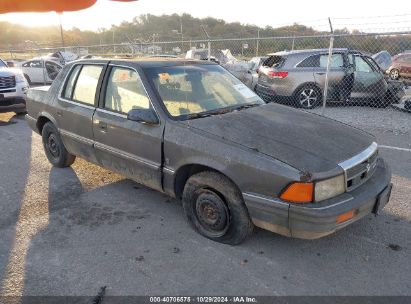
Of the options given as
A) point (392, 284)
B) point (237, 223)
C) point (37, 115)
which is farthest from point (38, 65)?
point (392, 284)

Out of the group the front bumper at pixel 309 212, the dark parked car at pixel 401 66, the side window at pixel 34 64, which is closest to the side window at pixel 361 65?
the front bumper at pixel 309 212

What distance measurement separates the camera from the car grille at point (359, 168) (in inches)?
118

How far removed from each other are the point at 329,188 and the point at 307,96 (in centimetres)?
737

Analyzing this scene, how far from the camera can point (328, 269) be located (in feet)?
9.92

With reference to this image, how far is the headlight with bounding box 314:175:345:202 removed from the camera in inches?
111

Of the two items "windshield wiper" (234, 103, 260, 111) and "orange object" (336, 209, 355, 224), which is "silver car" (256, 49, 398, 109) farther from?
"orange object" (336, 209, 355, 224)

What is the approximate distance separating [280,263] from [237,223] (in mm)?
479

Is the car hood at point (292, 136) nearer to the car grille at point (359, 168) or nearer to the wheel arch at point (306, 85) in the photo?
the car grille at point (359, 168)

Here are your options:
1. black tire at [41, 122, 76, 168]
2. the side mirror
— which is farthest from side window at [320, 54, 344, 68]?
the side mirror

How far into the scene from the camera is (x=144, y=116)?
3559mm

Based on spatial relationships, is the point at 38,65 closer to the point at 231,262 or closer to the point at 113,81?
the point at 113,81

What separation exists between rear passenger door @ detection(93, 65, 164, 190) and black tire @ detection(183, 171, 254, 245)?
458 mm

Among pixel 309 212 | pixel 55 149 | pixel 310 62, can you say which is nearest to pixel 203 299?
pixel 309 212

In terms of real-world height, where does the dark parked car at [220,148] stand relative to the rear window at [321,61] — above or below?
below
